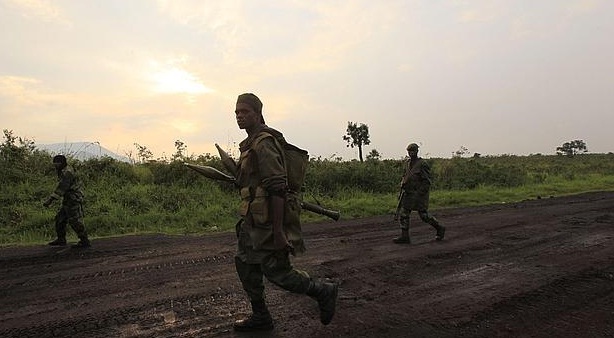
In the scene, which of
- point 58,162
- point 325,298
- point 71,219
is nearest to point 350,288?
point 325,298

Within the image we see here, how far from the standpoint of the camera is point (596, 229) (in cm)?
948

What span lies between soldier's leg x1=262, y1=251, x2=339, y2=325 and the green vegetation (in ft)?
13.5

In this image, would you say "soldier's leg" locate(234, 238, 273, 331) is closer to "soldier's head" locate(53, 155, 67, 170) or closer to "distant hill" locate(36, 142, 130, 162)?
"soldier's head" locate(53, 155, 67, 170)

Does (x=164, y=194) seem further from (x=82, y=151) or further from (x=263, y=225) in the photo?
(x=263, y=225)

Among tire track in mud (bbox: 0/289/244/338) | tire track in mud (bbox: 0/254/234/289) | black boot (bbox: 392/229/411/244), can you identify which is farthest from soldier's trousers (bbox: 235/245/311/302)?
black boot (bbox: 392/229/411/244)

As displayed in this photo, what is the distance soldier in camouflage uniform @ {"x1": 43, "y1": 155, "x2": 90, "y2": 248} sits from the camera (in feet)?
27.1

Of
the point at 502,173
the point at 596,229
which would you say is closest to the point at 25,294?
the point at 596,229

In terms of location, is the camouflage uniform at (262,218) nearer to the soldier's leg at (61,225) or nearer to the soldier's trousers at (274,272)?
the soldier's trousers at (274,272)

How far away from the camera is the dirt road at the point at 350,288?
4.11m

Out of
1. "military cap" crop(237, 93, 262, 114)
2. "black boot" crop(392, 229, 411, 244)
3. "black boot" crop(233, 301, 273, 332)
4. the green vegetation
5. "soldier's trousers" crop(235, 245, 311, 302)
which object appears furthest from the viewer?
the green vegetation

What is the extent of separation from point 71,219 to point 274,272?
6053 millimetres

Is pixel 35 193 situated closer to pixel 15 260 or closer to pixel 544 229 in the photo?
pixel 15 260

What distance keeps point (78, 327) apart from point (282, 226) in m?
2.18

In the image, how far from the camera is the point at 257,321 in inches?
155
